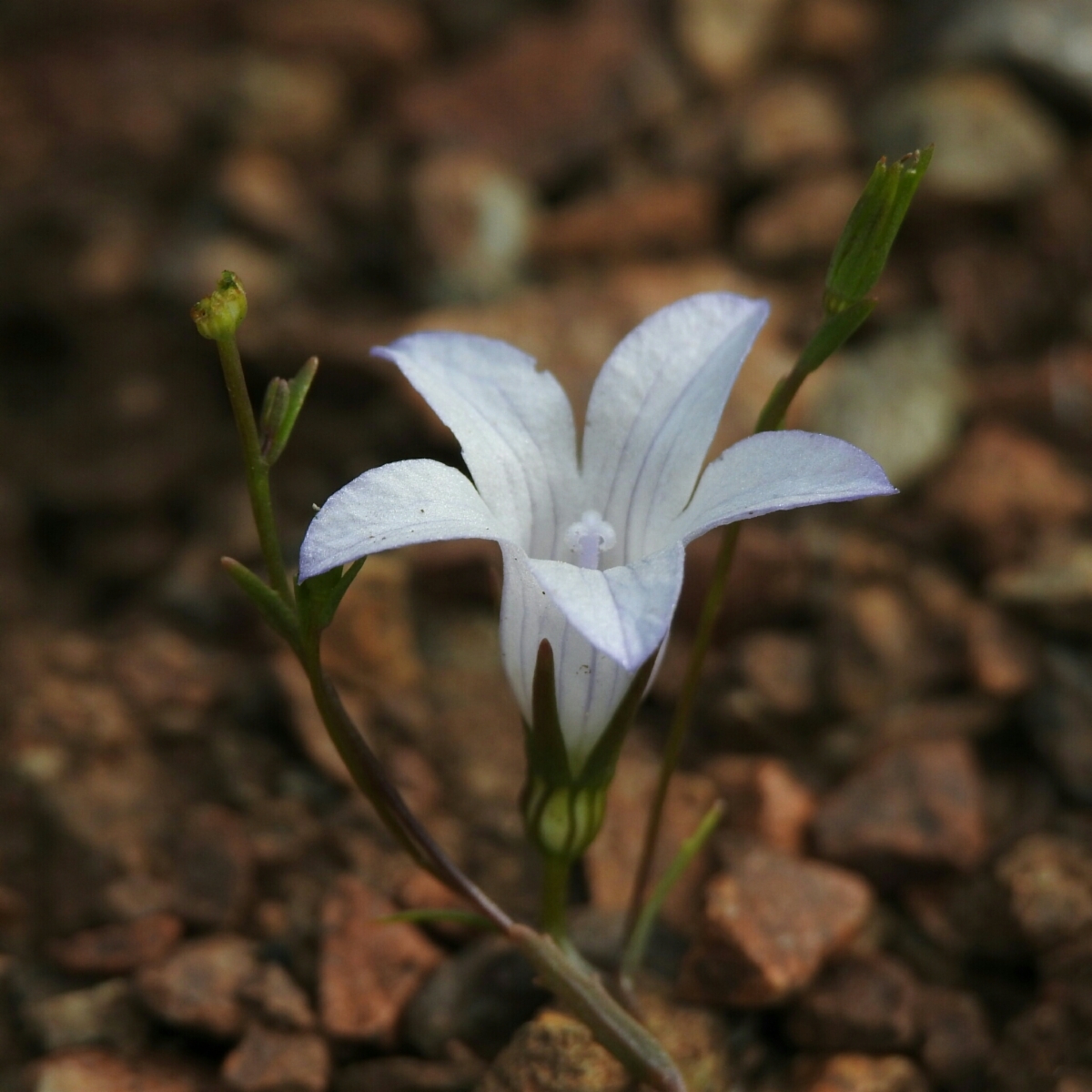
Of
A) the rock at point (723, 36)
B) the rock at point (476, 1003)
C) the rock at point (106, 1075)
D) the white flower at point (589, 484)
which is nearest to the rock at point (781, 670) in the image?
the white flower at point (589, 484)

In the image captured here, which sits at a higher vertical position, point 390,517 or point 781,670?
point 390,517

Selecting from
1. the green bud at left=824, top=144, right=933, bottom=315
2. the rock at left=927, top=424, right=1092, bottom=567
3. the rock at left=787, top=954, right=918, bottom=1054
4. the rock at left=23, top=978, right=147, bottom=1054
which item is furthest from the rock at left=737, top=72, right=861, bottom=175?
the rock at left=23, top=978, right=147, bottom=1054

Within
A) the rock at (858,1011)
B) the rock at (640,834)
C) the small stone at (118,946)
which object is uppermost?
the rock at (640,834)

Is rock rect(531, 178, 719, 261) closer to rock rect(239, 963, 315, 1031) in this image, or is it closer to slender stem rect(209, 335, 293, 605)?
slender stem rect(209, 335, 293, 605)

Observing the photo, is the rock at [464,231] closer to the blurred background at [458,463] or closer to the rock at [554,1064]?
the blurred background at [458,463]

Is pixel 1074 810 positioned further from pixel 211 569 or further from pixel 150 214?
pixel 150 214

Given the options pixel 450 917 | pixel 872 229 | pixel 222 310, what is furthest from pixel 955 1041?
pixel 222 310

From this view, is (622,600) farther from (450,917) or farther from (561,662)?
(450,917)
